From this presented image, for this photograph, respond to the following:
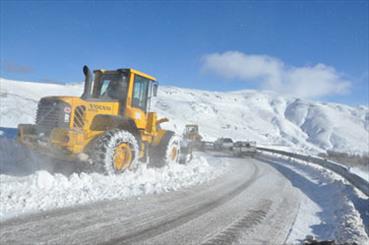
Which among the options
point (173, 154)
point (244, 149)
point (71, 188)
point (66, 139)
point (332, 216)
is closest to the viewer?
point (332, 216)

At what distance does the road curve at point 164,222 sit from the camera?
5.49 metres

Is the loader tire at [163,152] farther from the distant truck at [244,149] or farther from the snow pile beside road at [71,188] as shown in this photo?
the distant truck at [244,149]

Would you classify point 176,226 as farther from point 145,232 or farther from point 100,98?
point 100,98

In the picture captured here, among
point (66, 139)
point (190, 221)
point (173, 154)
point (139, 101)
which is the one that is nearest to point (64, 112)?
point (66, 139)

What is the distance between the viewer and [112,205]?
757 centimetres

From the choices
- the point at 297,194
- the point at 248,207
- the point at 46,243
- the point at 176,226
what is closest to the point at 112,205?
the point at 176,226

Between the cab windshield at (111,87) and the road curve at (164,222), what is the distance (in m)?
4.39

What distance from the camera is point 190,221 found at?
6.82 meters

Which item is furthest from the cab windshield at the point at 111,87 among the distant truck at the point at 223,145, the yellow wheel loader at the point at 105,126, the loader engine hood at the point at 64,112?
the distant truck at the point at 223,145

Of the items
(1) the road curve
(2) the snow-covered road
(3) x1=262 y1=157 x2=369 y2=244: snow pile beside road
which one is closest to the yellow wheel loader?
(2) the snow-covered road

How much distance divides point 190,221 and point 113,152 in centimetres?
455

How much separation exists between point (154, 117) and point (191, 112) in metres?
126

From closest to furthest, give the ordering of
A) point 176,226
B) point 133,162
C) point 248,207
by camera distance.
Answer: point 176,226, point 248,207, point 133,162

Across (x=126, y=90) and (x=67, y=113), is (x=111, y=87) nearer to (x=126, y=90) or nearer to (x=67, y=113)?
(x=126, y=90)
